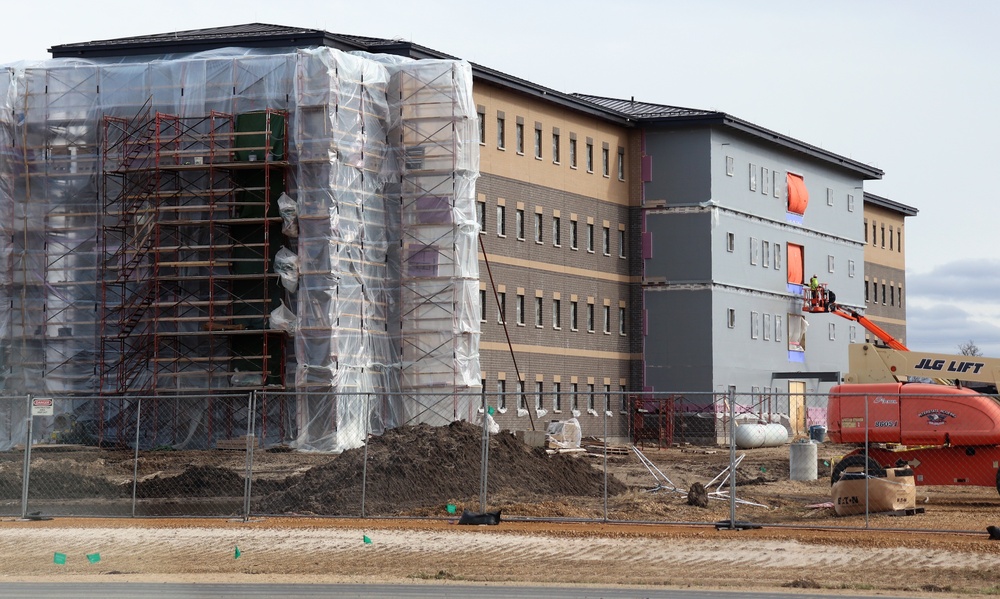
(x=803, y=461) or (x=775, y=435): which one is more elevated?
(x=775, y=435)

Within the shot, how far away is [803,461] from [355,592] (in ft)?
78.9

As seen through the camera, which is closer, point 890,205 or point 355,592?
point 355,592

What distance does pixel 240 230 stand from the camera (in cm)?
4878

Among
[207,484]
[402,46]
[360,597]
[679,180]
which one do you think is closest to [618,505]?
[207,484]

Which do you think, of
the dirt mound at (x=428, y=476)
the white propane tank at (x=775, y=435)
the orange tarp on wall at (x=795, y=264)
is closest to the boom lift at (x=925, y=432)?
the dirt mound at (x=428, y=476)

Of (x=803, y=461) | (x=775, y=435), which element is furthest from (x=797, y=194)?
(x=803, y=461)

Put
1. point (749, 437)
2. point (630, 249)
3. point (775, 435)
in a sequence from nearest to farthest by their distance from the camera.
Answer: point (749, 437), point (775, 435), point (630, 249)

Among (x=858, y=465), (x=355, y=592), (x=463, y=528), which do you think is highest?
(x=858, y=465)

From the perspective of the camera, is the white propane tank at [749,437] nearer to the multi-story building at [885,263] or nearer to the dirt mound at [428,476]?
the dirt mound at [428,476]

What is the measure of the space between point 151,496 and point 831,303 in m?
45.6

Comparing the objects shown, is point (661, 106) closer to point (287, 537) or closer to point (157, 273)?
point (157, 273)

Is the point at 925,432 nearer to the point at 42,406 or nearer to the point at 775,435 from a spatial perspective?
the point at 42,406

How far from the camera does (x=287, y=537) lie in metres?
25.9

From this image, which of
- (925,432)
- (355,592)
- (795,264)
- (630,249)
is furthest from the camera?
(795,264)
